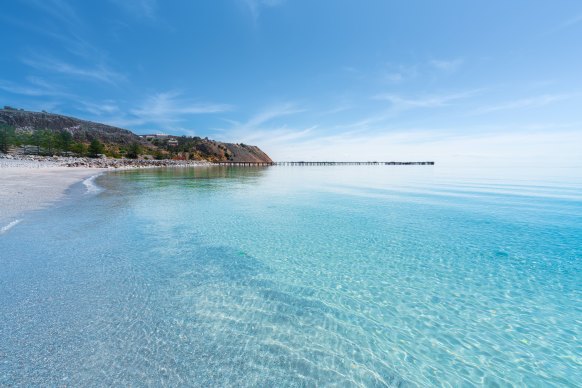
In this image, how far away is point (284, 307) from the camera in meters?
5.70

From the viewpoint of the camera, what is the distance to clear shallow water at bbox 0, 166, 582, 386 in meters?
3.94

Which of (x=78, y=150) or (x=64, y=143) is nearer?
(x=64, y=143)

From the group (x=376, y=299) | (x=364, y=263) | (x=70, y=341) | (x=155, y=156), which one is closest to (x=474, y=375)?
(x=376, y=299)

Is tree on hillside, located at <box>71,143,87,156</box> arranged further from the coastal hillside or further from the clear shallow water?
the clear shallow water

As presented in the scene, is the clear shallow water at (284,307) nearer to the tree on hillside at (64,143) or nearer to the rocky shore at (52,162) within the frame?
the rocky shore at (52,162)

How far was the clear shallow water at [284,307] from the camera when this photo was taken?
394cm

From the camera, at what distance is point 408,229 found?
12.5 meters

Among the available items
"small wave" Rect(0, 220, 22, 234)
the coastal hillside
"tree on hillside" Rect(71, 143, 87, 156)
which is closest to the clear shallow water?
"small wave" Rect(0, 220, 22, 234)

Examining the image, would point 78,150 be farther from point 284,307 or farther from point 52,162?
point 284,307

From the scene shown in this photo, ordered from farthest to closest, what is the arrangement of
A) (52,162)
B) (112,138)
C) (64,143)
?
(112,138), (64,143), (52,162)

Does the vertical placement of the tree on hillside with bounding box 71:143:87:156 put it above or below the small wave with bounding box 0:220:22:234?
above

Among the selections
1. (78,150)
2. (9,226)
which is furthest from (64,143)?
(9,226)

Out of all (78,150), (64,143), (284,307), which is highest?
(64,143)

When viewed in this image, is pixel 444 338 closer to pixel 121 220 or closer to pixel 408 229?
pixel 408 229
